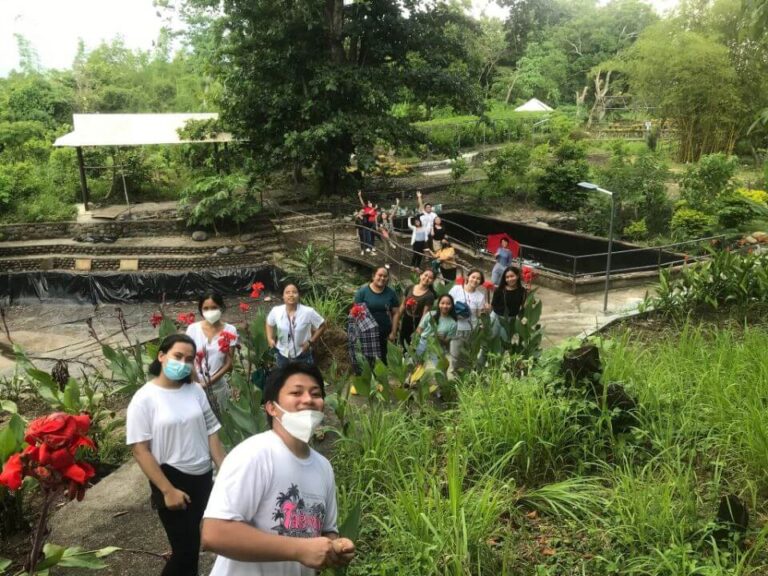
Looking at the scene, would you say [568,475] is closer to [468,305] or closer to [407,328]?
[468,305]

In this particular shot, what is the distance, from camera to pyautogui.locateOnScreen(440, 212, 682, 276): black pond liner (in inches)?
454

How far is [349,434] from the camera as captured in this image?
4.01 m

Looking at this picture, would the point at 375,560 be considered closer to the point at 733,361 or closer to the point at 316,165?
the point at 733,361

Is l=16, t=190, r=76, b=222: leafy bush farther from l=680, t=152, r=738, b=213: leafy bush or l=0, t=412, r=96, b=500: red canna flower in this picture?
l=680, t=152, r=738, b=213: leafy bush

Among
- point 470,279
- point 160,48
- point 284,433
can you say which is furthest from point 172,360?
point 160,48

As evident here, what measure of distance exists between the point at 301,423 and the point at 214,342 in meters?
2.61

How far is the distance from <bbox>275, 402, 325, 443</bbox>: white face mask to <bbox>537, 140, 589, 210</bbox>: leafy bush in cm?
1576

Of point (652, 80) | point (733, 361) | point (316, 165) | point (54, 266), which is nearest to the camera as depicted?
point (733, 361)

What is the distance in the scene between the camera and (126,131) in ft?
47.7

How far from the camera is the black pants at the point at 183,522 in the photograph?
9.05 ft

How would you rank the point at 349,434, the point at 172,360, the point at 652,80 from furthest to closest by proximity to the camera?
the point at 652,80 < the point at 349,434 < the point at 172,360

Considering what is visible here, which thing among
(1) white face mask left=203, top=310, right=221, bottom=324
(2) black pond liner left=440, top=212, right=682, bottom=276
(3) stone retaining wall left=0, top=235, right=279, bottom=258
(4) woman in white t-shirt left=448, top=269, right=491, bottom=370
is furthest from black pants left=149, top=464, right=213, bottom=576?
(3) stone retaining wall left=0, top=235, right=279, bottom=258

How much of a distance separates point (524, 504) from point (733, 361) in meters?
2.16

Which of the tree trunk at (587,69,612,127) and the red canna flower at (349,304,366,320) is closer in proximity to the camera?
the red canna flower at (349,304,366,320)
